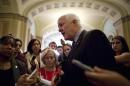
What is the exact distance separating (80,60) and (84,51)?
93 millimetres

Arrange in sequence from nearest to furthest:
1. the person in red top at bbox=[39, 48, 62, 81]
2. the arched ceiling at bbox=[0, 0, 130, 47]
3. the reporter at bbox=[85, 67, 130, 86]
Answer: the reporter at bbox=[85, 67, 130, 86]
the person in red top at bbox=[39, 48, 62, 81]
the arched ceiling at bbox=[0, 0, 130, 47]

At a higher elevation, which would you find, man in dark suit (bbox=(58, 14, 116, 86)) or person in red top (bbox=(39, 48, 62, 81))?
man in dark suit (bbox=(58, 14, 116, 86))

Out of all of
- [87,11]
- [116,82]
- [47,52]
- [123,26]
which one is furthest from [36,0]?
[116,82]

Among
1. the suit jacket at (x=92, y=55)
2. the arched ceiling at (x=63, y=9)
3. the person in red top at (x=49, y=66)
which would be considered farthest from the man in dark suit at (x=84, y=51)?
the arched ceiling at (x=63, y=9)

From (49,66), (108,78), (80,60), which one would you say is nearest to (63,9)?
(49,66)

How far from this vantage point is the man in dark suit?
1.82 metres

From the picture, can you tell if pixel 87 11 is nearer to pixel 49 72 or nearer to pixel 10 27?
pixel 10 27

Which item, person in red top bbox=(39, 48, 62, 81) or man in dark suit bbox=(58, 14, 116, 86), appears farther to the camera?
person in red top bbox=(39, 48, 62, 81)

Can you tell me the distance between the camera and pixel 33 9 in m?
13.9

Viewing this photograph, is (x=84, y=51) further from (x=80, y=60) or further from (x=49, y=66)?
(x=49, y=66)

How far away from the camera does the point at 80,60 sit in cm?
208

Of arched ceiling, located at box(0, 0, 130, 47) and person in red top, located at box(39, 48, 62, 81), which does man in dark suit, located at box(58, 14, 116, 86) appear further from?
arched ceiling, located at box(0, 0, 130, 47)

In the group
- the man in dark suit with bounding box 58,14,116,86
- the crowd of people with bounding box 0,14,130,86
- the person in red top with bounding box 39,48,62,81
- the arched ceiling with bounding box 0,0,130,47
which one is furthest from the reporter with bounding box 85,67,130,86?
the arched ceiling with bounding box 0,0,130,47

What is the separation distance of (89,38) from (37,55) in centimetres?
277
